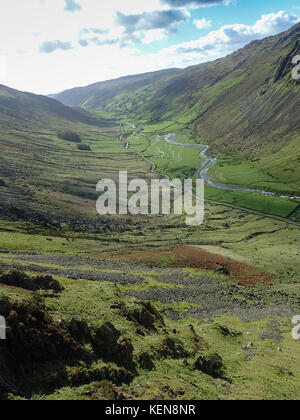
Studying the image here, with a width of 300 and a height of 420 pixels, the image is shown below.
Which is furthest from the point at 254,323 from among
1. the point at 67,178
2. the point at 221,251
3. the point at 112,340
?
the point at 67,178

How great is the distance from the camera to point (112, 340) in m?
30.0

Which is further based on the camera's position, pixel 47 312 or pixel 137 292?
pixel 137 292

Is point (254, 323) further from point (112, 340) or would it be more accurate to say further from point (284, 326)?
point (112, 340)

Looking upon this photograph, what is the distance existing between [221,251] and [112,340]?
8428 cm

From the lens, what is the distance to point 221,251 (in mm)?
109125

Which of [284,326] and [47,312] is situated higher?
[47,312]

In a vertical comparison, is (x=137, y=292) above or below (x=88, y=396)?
below
